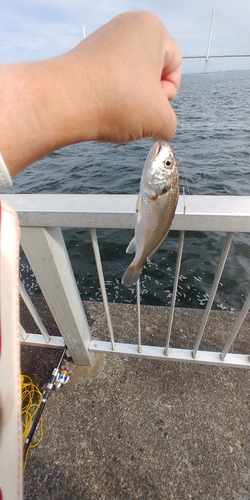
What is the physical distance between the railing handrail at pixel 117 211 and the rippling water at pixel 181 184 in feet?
3.28

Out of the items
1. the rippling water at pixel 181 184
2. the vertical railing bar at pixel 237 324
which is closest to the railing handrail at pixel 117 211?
the vertical railing bar at pixel 237 324

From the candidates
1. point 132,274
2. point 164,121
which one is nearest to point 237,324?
point 132,274

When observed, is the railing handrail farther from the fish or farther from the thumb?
the thumb

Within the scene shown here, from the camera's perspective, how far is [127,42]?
2.93ft

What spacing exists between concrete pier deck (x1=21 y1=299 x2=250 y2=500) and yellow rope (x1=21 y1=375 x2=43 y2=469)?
46 millimetres

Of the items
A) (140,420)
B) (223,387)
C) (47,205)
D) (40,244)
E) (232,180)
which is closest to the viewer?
(47,205)

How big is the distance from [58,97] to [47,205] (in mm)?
661

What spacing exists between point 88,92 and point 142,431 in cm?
228

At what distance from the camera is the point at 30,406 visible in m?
2.24

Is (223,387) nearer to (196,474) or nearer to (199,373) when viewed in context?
(199,373)

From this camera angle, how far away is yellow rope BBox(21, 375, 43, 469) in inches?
82.0

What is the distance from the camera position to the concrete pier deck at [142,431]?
72.8 inches

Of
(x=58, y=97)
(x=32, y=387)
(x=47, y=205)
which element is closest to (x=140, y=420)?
(x=32, y=387)

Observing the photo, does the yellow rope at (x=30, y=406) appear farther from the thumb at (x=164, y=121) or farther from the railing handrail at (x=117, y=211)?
the thumb at (x=164, y=121)
